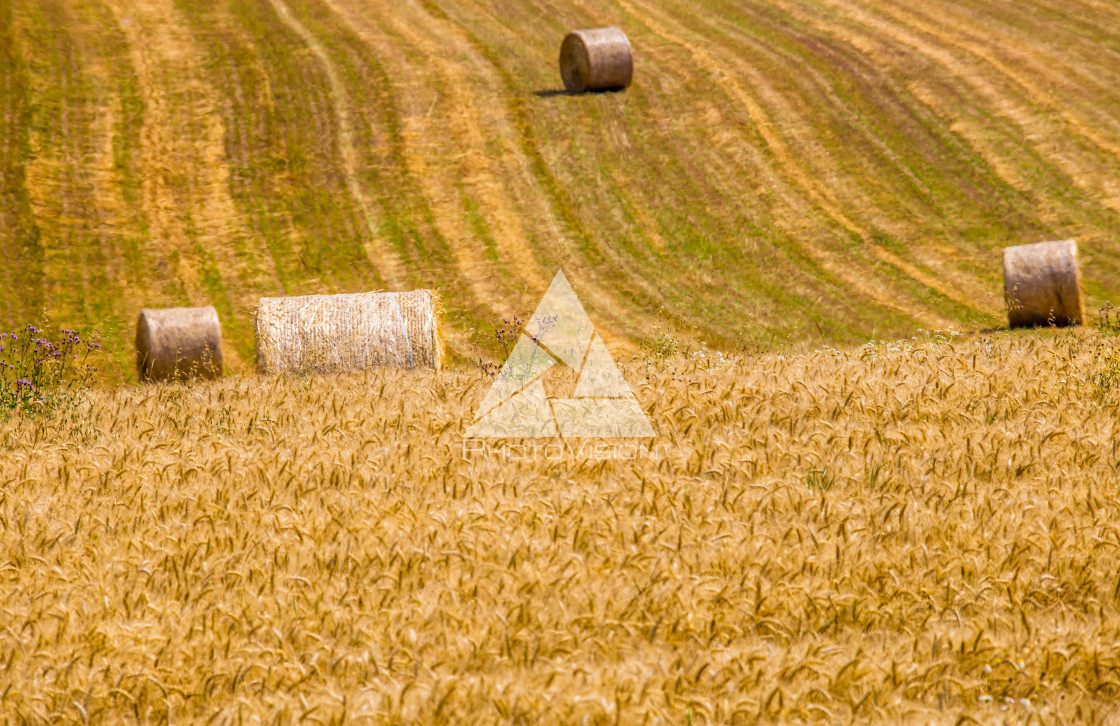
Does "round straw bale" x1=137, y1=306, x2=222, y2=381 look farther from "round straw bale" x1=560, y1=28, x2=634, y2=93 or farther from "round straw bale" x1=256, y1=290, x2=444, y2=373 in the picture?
"round straw bale" x1=560, y1=28, x2=634, y2=93

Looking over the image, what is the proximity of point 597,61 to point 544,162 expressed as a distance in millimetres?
4936

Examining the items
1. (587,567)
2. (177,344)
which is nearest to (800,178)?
(177,344)

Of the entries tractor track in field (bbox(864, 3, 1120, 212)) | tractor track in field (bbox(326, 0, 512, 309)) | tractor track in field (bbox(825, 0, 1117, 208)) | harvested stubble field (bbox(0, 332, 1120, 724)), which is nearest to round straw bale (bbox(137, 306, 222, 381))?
harvested stubble field (bbox(0, 332, 1120, 724))

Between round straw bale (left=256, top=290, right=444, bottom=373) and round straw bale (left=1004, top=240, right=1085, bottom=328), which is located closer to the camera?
round straw bale (left=256, top=290, right=444, bottom=373)

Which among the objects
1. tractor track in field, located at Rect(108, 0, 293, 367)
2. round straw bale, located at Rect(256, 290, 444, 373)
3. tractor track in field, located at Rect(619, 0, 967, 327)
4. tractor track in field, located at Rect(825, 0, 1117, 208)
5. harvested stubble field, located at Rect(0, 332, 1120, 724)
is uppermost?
harvested stubble field, located at Rect(0, 332, 1120, 724)

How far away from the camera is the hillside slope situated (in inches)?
808

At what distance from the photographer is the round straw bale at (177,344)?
44.0 feet

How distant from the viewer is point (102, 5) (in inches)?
1315

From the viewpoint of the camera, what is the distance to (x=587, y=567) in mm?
5000

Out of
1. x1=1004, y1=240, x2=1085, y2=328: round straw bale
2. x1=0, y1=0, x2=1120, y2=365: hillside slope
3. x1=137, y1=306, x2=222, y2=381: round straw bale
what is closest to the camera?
x1=137, y1=306, x2=222, y2=381: round straw bale

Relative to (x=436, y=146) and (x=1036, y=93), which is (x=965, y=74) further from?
(x=436, y=146)

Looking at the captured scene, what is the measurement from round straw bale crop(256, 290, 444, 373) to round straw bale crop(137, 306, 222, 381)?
1531 mm

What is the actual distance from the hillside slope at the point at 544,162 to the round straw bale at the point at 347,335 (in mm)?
5516

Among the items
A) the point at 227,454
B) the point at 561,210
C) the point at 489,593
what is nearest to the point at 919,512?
the point at 489,593
